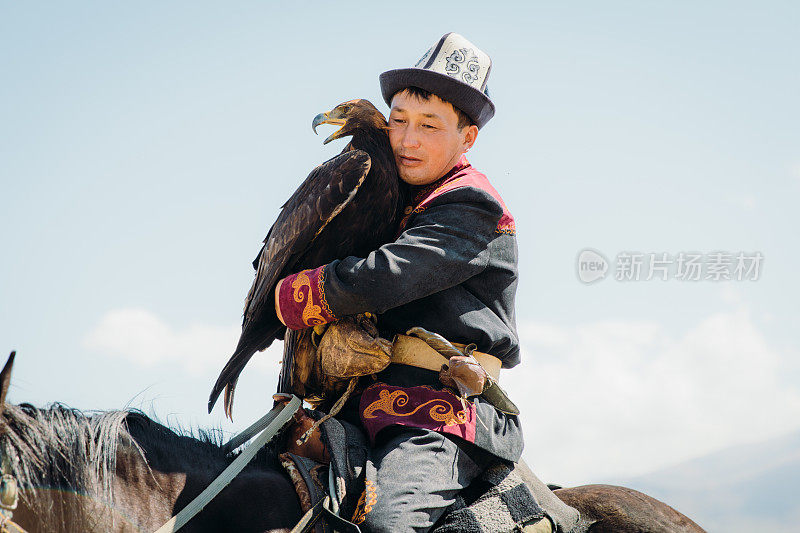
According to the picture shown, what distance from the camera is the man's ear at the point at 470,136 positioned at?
4.32 m

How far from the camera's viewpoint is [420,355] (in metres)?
3.81

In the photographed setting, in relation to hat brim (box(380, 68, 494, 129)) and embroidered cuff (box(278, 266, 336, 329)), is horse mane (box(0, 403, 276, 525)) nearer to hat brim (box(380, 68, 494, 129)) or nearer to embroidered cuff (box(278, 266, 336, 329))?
embroidered cuff (box(278, 266, 336, 329))

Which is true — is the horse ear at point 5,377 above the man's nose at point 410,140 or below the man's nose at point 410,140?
below

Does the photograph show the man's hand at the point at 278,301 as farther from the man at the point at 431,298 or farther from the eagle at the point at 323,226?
the eagle at the point at 323,226

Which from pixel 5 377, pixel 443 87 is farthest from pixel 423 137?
pixel 5 377

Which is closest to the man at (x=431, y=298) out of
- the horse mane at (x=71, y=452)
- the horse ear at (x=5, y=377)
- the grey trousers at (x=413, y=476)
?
the grey trousers at (x=413, y=476)

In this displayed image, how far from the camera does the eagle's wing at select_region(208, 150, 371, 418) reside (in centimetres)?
395

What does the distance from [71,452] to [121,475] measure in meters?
0.24

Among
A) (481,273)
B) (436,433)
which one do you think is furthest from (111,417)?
(481,273)

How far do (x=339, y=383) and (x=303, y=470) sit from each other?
18.5 inches

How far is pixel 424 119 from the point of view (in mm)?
4168

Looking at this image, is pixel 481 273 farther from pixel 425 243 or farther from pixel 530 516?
pixel 530 516

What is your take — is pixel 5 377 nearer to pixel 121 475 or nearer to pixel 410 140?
pixel 121 475

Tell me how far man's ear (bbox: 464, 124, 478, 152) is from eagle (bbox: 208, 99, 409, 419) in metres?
0.44
